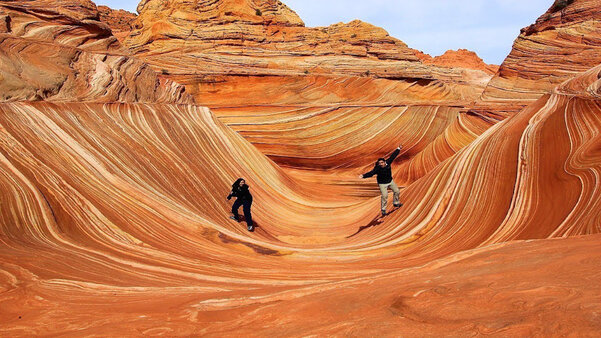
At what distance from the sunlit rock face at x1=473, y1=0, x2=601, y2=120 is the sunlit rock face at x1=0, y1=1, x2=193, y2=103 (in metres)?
→ 12.3

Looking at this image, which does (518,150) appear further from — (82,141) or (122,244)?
(82,141)

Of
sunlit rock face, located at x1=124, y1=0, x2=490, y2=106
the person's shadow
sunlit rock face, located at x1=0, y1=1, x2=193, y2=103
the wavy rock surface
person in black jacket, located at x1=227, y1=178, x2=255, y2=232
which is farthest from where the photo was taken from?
sunlit rock face, located at x1=124, y1=0, x2=490, y2=106

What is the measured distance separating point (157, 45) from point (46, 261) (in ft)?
73.7

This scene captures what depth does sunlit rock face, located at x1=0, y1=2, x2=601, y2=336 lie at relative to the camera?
121 inches

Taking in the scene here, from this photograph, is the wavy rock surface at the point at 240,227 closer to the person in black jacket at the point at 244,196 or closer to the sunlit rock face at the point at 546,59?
the person in black jacket at the point at 244,196

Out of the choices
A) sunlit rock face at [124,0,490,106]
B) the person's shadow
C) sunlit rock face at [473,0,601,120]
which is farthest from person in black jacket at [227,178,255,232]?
sunlit rock face at [124,0,490,106]

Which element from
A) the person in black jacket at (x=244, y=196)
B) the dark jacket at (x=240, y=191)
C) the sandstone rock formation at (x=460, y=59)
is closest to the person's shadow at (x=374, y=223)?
the person in black jacket at (x=244, y=196)

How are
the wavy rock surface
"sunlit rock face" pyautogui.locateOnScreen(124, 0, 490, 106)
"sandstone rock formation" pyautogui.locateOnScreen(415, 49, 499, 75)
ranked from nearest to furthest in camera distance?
the wavy rock surface, "sunlit rock face" pyautogui.locateOnScreen(124, 0, 490, 106), "sandstone rock formation" pyautogui.locateOnScreen(415, 49, 499, 75)

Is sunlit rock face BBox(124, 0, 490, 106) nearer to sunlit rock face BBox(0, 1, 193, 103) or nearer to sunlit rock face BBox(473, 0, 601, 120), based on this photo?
sunlit rock face BBox(0, 1, 193, 103)

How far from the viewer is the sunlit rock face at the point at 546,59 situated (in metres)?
19.2

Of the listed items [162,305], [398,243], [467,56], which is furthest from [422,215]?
[467,56]

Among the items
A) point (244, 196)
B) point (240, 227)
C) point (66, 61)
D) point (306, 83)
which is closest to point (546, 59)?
point (306, 83)

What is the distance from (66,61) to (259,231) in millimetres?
6404

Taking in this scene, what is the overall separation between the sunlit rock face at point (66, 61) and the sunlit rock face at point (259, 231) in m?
0.10
